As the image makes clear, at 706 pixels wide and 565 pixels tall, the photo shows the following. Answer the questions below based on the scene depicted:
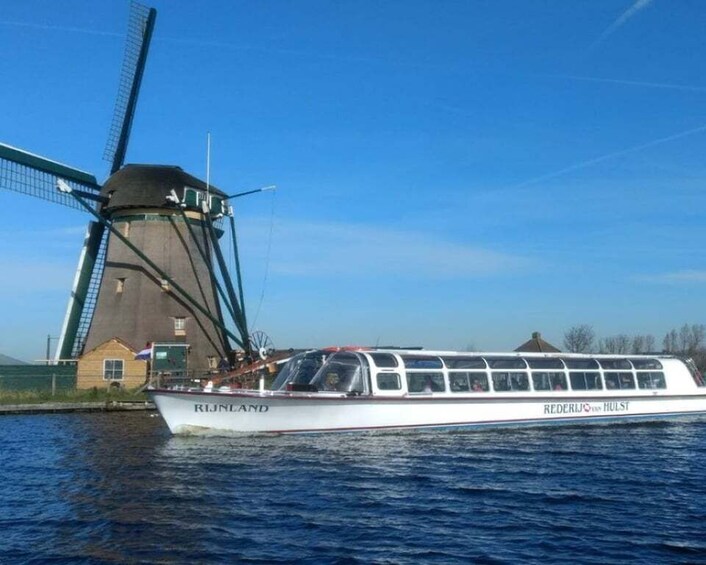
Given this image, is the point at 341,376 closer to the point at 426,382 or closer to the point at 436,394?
the point at 426,382

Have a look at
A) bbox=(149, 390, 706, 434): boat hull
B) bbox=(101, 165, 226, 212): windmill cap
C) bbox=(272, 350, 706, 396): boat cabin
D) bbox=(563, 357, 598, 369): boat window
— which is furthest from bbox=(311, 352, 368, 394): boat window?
bbox=(101, 165, 226, 212): windmill cap

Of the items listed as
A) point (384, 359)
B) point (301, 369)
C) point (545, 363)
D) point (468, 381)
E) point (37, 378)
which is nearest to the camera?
point (384, 359)

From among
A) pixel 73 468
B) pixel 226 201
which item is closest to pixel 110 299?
pixel 226 201

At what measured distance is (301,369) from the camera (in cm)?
2838

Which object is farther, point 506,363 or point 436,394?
point 506,363

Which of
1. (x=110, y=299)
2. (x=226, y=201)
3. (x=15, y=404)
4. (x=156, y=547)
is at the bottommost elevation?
(x=156, y=547)

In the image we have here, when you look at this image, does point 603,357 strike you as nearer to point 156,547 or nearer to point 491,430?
point 491,430

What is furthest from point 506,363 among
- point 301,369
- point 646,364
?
point 646,364

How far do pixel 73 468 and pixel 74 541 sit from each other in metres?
7.85

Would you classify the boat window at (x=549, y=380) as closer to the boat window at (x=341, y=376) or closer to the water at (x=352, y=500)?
the water at (x=352, y=500)

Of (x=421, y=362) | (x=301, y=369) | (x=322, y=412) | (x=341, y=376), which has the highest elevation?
(x=421, y=362)

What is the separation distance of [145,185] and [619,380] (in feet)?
95.7

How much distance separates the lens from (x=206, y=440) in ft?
83.1

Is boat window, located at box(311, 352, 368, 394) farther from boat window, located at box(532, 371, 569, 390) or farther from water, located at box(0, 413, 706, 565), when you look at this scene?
boat window, located at box(532, 371, 569, 390)
